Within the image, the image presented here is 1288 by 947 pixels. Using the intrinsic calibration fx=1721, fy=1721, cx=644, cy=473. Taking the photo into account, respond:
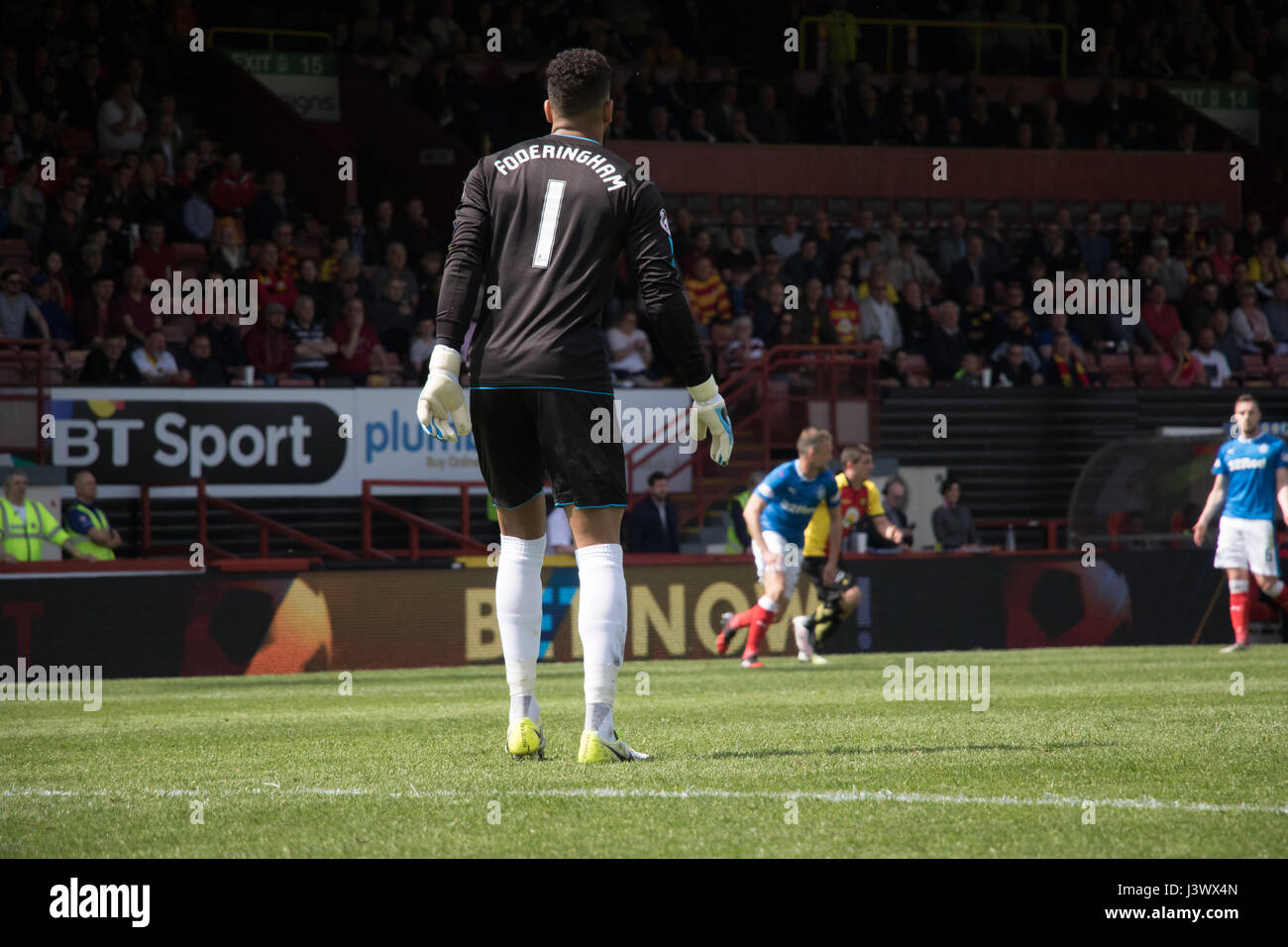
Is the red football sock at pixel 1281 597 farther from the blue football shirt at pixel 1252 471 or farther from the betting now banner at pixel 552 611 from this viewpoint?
the betting now banner at pixel 552 611

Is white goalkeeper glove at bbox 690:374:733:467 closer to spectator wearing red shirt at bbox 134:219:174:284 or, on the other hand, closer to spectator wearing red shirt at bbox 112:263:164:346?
spectator wearing red shirt at bbox 112:263:164:346

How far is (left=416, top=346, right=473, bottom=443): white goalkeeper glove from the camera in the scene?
5949mm

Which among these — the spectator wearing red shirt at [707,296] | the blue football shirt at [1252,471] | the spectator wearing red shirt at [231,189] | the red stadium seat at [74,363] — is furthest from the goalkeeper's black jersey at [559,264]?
the spectator wearing red shirt at [707,296]

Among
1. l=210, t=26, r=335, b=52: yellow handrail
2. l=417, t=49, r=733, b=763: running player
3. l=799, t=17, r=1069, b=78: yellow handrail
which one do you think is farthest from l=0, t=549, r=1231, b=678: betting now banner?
l=799, t=17, r=1069, b=78: yellow handrail

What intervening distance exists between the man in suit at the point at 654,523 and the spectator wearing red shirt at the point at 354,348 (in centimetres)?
309

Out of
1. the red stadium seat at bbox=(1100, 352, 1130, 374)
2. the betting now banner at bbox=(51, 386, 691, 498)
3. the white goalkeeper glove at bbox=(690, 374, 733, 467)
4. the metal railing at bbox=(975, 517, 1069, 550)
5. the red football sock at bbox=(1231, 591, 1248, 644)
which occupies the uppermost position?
the red stadium seat at bbox=(1100, 352, 1130, 374)

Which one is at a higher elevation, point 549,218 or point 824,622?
point 549,218

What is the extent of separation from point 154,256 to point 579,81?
12.7 metres

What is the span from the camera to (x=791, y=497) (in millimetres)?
14445

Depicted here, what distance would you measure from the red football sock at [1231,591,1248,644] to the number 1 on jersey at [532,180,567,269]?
36.0 ft

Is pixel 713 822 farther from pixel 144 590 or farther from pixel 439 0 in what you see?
pixel 439 0

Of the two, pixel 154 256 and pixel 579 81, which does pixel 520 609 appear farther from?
pixel 154 256

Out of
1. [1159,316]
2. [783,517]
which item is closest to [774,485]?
[783,517]
